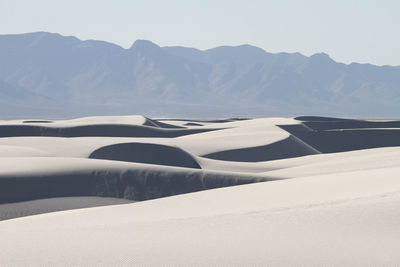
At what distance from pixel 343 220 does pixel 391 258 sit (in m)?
1.84

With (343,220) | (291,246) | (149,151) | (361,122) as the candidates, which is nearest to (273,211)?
(343,220)

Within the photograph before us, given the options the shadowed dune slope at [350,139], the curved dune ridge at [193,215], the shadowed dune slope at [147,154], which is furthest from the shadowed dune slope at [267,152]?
the shadowed dune slope at [350,139]

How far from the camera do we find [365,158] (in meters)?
31.2

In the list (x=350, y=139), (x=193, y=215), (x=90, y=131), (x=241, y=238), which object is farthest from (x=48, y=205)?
(x=350, y=139)

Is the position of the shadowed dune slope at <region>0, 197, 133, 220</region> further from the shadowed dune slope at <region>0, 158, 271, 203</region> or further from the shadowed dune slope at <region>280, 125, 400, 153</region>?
the shadowed dune slope at <region>280, 125, 400, 153</region>

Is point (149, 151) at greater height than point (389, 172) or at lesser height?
lesser

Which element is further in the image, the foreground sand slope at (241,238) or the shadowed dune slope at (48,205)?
the shadowed dune slope at (48,205)

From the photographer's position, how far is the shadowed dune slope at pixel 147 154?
114 ft

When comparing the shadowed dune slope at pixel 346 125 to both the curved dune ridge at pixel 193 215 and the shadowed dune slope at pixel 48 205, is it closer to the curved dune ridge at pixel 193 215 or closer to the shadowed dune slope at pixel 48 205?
the curved dune ridge at pixel 193 215

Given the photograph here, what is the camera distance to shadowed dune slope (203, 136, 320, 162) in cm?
4156

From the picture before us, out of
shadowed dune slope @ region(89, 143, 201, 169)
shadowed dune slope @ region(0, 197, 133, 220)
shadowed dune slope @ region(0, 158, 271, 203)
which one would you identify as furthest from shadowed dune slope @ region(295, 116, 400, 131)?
shadowed dune slope @ region(0, 197, 133, 220)

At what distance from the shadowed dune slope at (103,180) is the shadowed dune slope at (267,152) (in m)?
16.9

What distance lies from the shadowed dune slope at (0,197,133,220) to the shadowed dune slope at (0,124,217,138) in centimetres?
2892

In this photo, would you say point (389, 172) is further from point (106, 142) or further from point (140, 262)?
point (106, 142)
